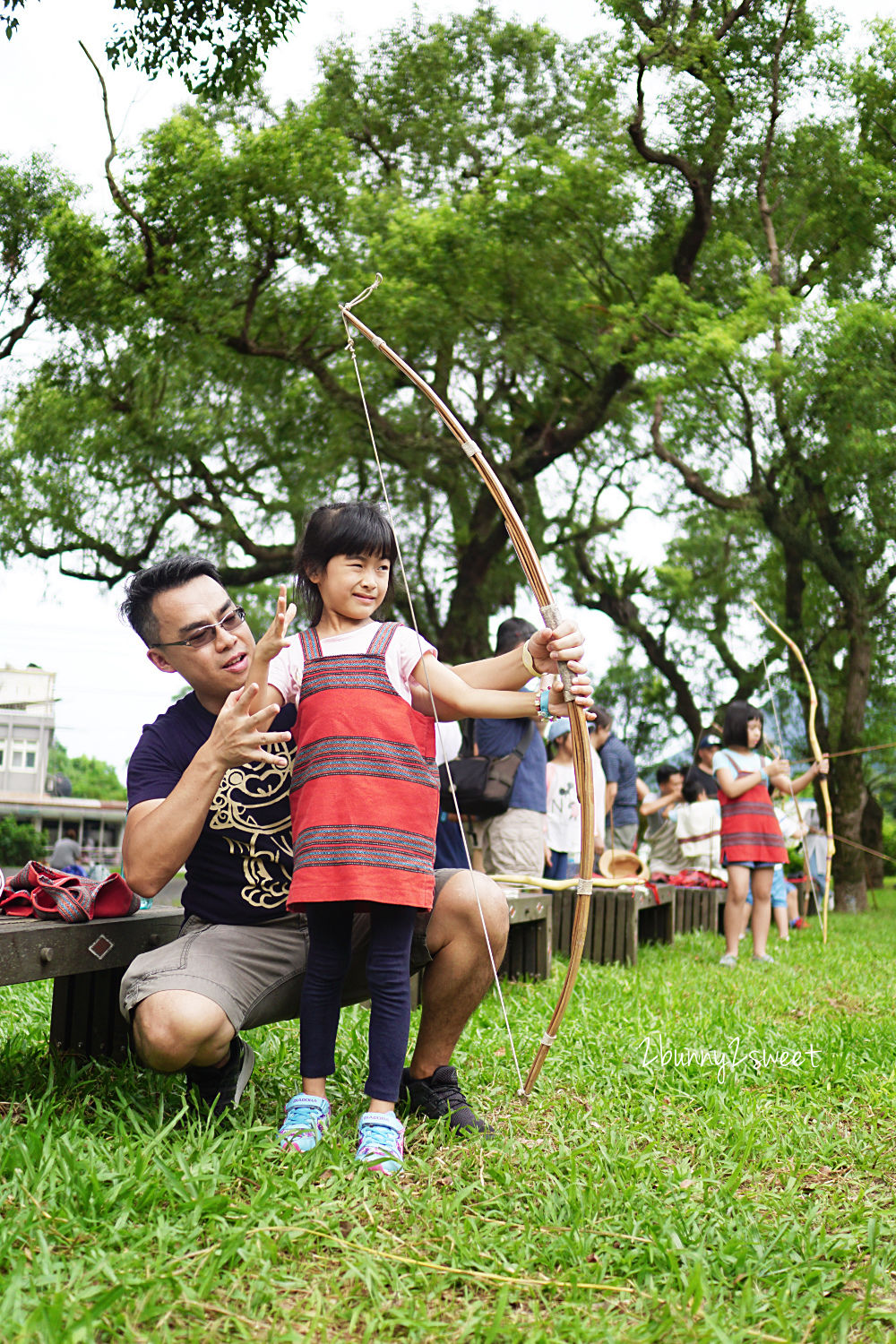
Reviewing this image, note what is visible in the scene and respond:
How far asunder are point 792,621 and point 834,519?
241 centimetres

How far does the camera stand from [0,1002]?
4.60 metres

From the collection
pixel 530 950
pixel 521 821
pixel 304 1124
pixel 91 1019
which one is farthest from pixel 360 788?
pixel 521 821

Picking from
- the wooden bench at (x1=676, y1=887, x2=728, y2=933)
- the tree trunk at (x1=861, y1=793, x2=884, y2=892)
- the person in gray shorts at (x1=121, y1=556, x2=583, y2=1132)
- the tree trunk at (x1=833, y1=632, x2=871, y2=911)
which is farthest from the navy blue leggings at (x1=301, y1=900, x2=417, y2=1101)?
the tree trunk at (x1=861, y1=793, x2=884, y2=892)

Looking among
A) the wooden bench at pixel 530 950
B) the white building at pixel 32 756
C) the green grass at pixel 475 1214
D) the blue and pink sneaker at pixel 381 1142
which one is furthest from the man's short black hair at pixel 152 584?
the white building at pixel 32 756

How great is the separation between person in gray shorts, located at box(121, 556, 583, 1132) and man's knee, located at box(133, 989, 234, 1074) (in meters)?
0.04

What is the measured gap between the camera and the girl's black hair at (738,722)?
665 cm

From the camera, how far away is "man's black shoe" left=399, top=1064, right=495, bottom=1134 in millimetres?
2627

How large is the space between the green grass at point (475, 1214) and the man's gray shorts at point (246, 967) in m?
0.26

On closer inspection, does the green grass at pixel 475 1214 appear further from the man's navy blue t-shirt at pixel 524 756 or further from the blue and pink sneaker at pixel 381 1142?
the man's navy blue t-shirt at pixel 524 756

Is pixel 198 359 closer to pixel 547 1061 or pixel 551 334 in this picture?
pixel 551 334

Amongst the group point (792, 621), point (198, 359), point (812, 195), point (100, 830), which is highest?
point (812, 195)

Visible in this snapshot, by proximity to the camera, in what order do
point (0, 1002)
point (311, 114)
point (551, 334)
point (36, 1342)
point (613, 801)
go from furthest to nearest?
point (551, 334) < point (311, 114) < point (613, 801) < point (0, 1002) < point (36, 1342)

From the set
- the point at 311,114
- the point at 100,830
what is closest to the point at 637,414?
the point at 311,114

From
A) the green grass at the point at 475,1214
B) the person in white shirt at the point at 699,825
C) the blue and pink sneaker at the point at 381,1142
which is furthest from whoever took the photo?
the person in white shirt at the point at 699,825
